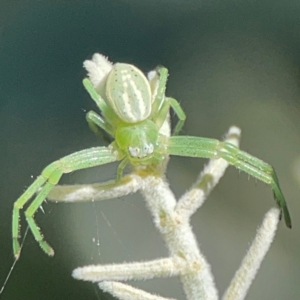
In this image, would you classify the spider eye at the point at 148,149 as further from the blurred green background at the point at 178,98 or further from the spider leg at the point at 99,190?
the blurred green background at the point at 178,98

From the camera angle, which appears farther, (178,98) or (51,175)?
(178,98)

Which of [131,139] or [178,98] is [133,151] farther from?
[178,98]

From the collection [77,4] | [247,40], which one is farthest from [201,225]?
[77,4]

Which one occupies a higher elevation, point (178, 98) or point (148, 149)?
point (178, 98)

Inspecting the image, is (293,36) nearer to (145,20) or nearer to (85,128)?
(145,20)

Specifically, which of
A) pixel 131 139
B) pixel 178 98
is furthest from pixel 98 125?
pixel 178 98
